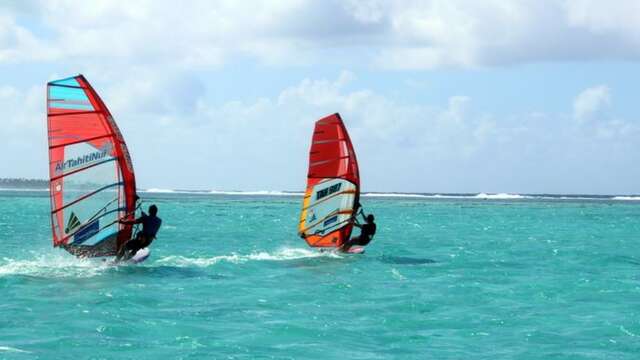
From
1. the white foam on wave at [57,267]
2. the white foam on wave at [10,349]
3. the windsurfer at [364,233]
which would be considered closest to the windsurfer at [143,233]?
the white foam on wave at [57,267]

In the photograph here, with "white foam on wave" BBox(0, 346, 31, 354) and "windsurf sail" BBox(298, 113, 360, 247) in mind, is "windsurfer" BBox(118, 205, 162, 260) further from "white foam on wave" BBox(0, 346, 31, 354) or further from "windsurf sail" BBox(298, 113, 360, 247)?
"white foam on wave" BBox(0, 346, 31, 354)

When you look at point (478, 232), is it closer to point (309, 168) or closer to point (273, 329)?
point (309, 168)

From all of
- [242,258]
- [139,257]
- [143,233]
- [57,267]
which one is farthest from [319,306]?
[242,258]

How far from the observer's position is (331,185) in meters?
30.7

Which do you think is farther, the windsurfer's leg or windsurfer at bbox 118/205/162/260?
the windsurfer's leg

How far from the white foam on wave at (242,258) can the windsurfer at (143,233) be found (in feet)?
7.99

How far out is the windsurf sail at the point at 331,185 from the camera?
30234 mm

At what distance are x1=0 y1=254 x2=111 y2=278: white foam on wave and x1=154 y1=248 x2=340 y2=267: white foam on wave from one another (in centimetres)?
254

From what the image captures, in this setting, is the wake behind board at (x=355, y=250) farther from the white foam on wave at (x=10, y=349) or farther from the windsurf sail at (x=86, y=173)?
the white foam on wave at (x=10, y=349)

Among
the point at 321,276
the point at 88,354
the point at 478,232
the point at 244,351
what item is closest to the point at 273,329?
the point at 244,351

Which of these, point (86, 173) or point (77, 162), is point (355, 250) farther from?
point (77, 162)

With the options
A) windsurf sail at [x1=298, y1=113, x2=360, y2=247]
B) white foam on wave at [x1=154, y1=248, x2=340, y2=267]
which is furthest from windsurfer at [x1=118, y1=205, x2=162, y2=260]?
windsurf sail at [x1=298, y1=113, x2=360, y2=247]

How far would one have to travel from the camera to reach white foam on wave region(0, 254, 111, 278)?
79.3ft

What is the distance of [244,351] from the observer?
1527cm
